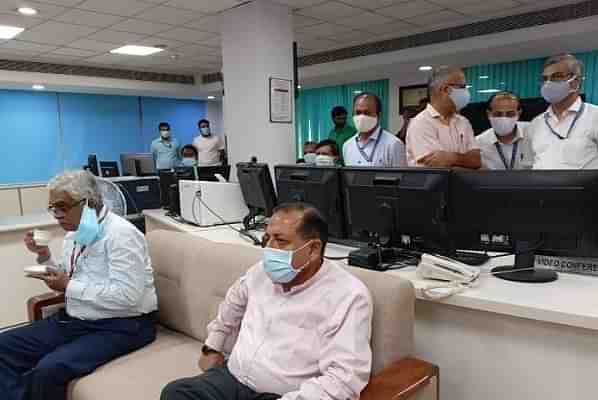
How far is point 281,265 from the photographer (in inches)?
56.5

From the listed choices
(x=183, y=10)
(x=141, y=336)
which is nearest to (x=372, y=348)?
(x=141, y=336)

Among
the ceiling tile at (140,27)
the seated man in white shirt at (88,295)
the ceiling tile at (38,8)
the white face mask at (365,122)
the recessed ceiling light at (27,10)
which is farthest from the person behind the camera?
the ceiling tile at (140,27)

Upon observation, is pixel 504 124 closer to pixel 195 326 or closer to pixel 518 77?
pixel 195 326

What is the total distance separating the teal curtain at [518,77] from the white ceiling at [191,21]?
991mm

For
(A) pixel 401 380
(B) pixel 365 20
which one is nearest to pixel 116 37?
(B) pixel 365 20

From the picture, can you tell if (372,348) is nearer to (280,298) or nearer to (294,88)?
(280,298)

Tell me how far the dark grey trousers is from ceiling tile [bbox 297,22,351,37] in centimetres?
413

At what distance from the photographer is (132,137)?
8961 millimetres

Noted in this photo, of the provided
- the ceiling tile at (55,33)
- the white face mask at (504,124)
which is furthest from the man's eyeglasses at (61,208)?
the ceiling tile at (55,33)

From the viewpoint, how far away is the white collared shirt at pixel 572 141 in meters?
2.48

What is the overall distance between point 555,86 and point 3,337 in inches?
119

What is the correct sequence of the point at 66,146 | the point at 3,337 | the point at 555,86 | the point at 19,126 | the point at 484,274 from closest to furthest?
the point at 484,274 → the point at 3,337 → the point at 555,86 → the point at 19,126 → the point at 66,146

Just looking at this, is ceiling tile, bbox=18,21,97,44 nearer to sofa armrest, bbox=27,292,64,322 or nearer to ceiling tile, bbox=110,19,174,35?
ceiling tile, bbox=110,19,174,35

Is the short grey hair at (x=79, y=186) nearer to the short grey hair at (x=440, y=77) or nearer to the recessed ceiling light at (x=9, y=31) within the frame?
the short grey hair at (x=440, y=77)
